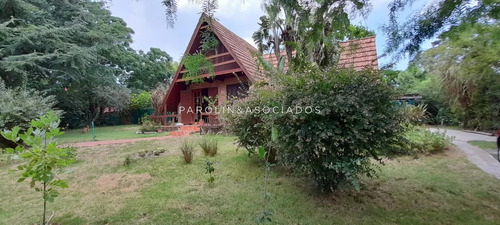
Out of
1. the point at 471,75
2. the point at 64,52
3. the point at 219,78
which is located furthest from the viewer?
the point at 64,52

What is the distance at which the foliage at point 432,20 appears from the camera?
2.37m

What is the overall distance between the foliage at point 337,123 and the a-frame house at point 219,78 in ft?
18.6

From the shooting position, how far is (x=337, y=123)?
2887 millimetres

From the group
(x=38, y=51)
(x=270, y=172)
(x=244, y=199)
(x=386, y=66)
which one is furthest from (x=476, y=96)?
(x=38, y=51)

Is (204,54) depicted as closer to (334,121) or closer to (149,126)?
(334,121)

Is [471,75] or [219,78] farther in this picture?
[219,78]

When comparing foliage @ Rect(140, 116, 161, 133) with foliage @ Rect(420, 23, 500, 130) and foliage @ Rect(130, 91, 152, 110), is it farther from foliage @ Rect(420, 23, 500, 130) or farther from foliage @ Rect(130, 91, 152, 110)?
foliage @ Rect(420, 23, 500, 130)

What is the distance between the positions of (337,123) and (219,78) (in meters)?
9.81

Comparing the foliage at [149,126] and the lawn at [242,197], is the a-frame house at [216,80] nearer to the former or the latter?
the foliage at [149,126]

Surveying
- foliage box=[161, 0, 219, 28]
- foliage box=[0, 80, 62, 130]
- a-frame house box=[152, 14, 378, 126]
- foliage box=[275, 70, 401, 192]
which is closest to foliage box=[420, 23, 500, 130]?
foliage box=[275, 70, 401, 192]

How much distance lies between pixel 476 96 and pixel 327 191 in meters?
8.63

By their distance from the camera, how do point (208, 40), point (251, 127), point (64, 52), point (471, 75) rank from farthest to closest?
point (64, 52)
point (471, 75)
point (251, 127)
point (208, 40)

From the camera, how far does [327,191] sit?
351 cm

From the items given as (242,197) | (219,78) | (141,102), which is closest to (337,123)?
(242,197)
